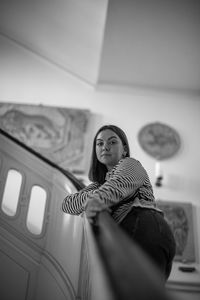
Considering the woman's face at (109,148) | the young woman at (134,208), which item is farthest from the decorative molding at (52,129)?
the young woman at (134,208)

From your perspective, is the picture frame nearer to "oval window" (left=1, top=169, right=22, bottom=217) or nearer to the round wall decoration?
the round wall decoration

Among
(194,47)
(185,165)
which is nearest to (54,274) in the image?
(185,165)

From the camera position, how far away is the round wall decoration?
515 cm

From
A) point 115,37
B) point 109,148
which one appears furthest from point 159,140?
point 109,148

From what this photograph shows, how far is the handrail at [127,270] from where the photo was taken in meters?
0.48

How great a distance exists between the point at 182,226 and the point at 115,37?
379 cm

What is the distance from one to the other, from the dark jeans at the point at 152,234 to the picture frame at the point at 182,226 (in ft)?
11.4

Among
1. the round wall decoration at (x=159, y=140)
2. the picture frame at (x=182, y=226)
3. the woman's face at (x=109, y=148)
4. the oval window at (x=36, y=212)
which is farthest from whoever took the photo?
the round wall decoration at (x=159, y=140)

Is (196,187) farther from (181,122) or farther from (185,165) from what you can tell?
(181,122)

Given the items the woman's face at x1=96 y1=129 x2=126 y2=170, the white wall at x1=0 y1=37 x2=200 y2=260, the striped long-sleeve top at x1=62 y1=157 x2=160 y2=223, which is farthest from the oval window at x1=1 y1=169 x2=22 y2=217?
the white wall at x1=0 y1=37 x2=200 y2=260

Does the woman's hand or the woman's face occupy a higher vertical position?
the woman's face

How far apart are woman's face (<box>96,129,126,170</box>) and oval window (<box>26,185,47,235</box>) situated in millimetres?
1348

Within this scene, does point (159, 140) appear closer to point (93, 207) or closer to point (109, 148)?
point (109, 148)

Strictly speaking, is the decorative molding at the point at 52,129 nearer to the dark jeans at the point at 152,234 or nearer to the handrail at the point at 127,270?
the dark jeans at the point at 152,234
